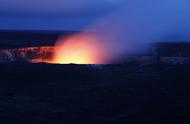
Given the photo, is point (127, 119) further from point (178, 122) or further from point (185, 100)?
point (185, 100)

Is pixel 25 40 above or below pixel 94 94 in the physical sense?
above

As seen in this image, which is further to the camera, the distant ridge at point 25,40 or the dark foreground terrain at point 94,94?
the distant ridge at point 25,40

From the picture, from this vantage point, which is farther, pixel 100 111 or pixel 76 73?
pixel 76 73

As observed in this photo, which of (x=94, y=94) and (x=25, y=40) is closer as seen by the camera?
(x=94, y=94)

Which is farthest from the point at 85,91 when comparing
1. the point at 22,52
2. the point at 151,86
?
the point at 22,52

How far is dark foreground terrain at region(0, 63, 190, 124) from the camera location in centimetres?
2025

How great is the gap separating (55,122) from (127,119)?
2911 millimetres

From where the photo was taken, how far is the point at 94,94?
86.0 feet

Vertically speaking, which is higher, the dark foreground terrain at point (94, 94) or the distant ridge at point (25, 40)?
the distant ridge at point (25, 40)

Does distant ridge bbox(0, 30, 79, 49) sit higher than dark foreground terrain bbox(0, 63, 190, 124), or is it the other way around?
distant ridge bbox(0, 30, 79, 49)

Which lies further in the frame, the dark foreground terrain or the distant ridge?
the distant ridge

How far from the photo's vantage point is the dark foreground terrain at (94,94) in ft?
66.4

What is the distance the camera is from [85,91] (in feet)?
89.5

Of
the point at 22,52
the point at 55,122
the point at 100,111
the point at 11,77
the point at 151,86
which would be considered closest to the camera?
the point at 55,122
